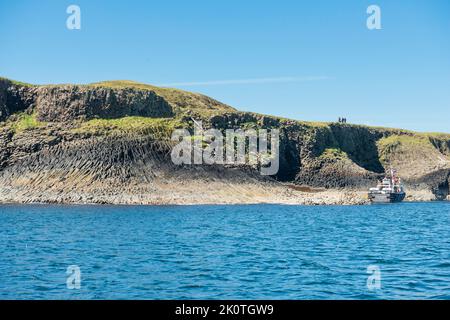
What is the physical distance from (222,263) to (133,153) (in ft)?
267

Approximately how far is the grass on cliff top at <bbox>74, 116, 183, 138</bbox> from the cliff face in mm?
223

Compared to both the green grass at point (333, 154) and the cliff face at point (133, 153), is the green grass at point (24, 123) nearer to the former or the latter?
the cliff face at point (133, 153)

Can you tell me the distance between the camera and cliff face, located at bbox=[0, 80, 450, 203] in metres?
105

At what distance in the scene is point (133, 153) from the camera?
110438 mm

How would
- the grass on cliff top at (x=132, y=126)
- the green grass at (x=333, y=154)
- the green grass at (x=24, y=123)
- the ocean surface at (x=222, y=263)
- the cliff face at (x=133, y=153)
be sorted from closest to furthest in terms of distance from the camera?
the ocean surface at (x=222, y=263)
the cliff face at (x=133, y=153)
the grass on cliff top at (x=132, y=126)
the green grass at (x=24, y=123)
the green grass at (x=333, y=154)

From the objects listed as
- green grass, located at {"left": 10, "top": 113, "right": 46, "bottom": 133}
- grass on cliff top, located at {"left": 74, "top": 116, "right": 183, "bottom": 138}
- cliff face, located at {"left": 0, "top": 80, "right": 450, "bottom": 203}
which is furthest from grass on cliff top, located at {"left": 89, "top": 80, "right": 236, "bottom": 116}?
green grass, located at {"left": 10, "top": 113, "right": 46, "bottom": 133}

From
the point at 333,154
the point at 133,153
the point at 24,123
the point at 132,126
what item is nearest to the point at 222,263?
the point at 133,153

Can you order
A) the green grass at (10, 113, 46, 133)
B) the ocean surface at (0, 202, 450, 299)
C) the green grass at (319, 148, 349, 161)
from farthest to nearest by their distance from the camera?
the green grass at (319, 148, 349, 161)
the green grass at (10, 113, 46, 133)
the ocean surface at (0, 202, 450, 299)

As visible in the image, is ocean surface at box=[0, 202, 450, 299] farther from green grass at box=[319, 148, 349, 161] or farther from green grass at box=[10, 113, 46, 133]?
green grass at box=[319, 148, 349, 161]

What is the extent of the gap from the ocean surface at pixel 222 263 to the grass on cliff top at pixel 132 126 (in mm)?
64453

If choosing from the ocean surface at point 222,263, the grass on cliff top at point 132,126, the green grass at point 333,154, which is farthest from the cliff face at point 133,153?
the ocean surface at point 222,263

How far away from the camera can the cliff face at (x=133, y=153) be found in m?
105

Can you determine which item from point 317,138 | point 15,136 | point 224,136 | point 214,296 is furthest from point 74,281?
point 317,138
